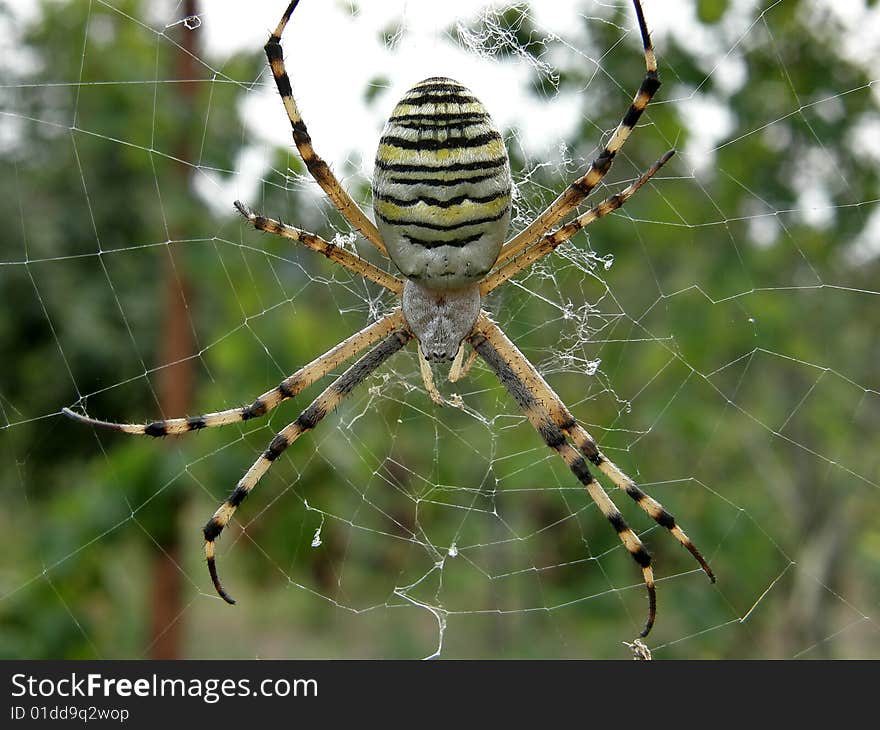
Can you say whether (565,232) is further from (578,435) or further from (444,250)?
(578,435)

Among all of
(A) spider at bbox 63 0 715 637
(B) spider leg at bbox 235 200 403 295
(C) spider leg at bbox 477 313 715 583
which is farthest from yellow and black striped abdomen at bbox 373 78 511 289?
(C) spider leg at bbox 477 313 715 583

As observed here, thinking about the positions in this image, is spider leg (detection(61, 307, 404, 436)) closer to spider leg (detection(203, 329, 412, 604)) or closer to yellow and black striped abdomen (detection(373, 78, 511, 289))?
spider leg (detection(203, 329, 412, 604))

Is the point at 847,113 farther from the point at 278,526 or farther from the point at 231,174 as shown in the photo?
the point at 278,526

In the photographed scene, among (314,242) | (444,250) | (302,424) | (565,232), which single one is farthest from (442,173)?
(302,424)

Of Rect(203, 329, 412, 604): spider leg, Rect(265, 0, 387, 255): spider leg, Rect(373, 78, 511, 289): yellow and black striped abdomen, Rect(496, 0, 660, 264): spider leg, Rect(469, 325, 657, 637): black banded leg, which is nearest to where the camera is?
Rect(373, 78, 511, 289): yellow and black striped abdomen

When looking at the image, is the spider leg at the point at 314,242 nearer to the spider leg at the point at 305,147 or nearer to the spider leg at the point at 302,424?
the spider leg at the point at 305,147
